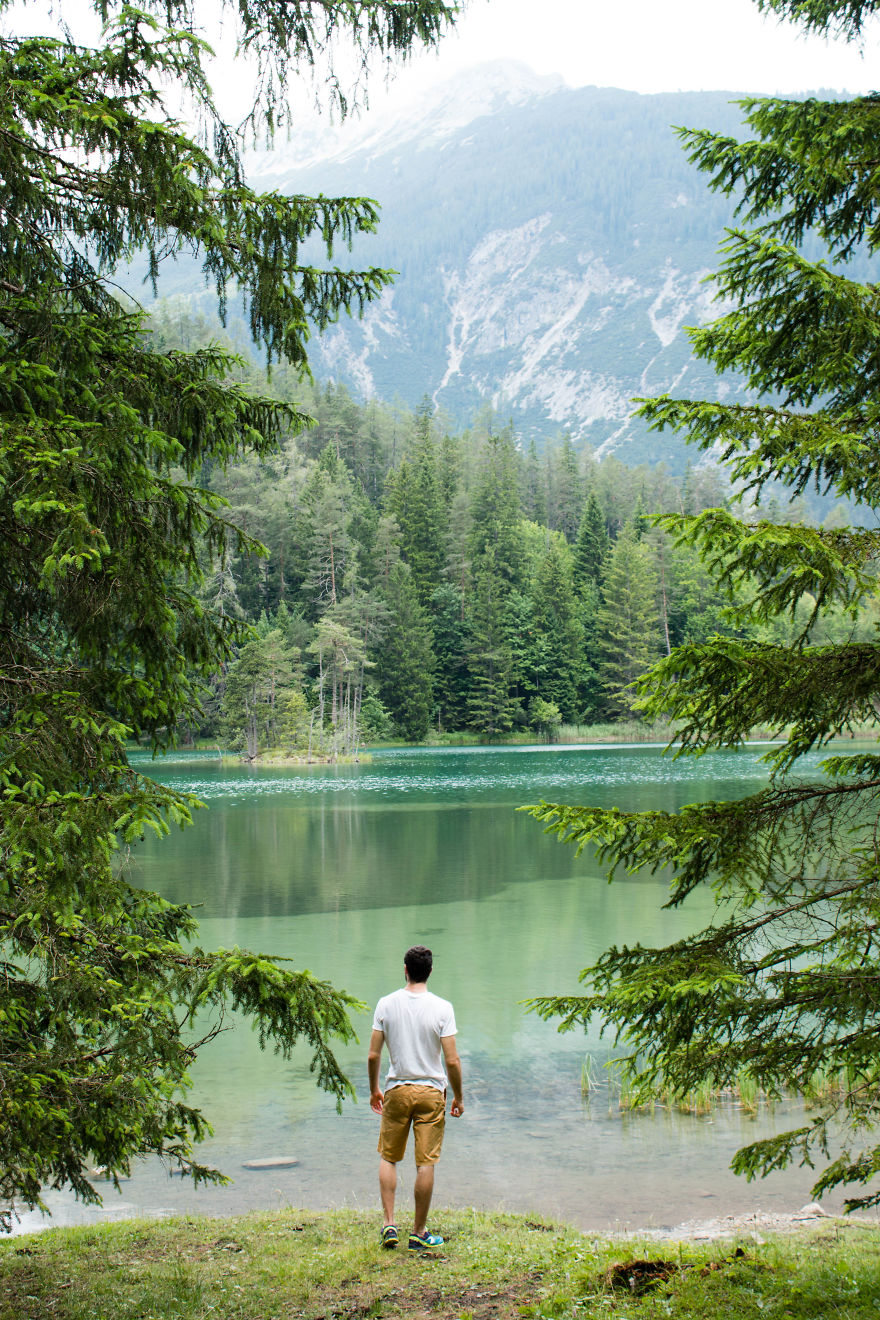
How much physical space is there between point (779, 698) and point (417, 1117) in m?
2.37

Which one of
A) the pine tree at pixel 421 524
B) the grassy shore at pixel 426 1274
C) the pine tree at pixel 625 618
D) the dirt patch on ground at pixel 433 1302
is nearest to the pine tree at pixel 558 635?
the pine tree at pixel 625 618

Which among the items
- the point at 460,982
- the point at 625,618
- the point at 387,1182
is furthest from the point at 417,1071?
the point at 625,618

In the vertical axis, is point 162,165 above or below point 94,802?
above

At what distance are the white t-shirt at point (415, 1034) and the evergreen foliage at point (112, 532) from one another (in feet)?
1.68

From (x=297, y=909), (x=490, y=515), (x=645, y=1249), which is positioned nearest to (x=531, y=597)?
(x=490, y=515)

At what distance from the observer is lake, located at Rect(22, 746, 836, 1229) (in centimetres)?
642

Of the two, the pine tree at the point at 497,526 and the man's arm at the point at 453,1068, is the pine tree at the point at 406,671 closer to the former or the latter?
the pine tree at the point at 497,526

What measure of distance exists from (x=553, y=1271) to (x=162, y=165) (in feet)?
16.0

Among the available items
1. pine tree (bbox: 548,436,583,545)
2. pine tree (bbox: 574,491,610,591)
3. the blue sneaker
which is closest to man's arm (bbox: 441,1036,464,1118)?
the blue sneaker

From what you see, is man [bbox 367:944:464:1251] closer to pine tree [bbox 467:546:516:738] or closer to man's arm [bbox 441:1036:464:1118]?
man's arm [bbox 441:1036:464:1118]

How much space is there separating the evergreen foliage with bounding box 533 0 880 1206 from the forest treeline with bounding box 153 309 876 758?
166 feet

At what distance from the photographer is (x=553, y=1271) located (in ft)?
13.9

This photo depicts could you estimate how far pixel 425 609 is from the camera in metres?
67.7

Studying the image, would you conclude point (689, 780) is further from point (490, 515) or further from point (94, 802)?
point (490, 515)
